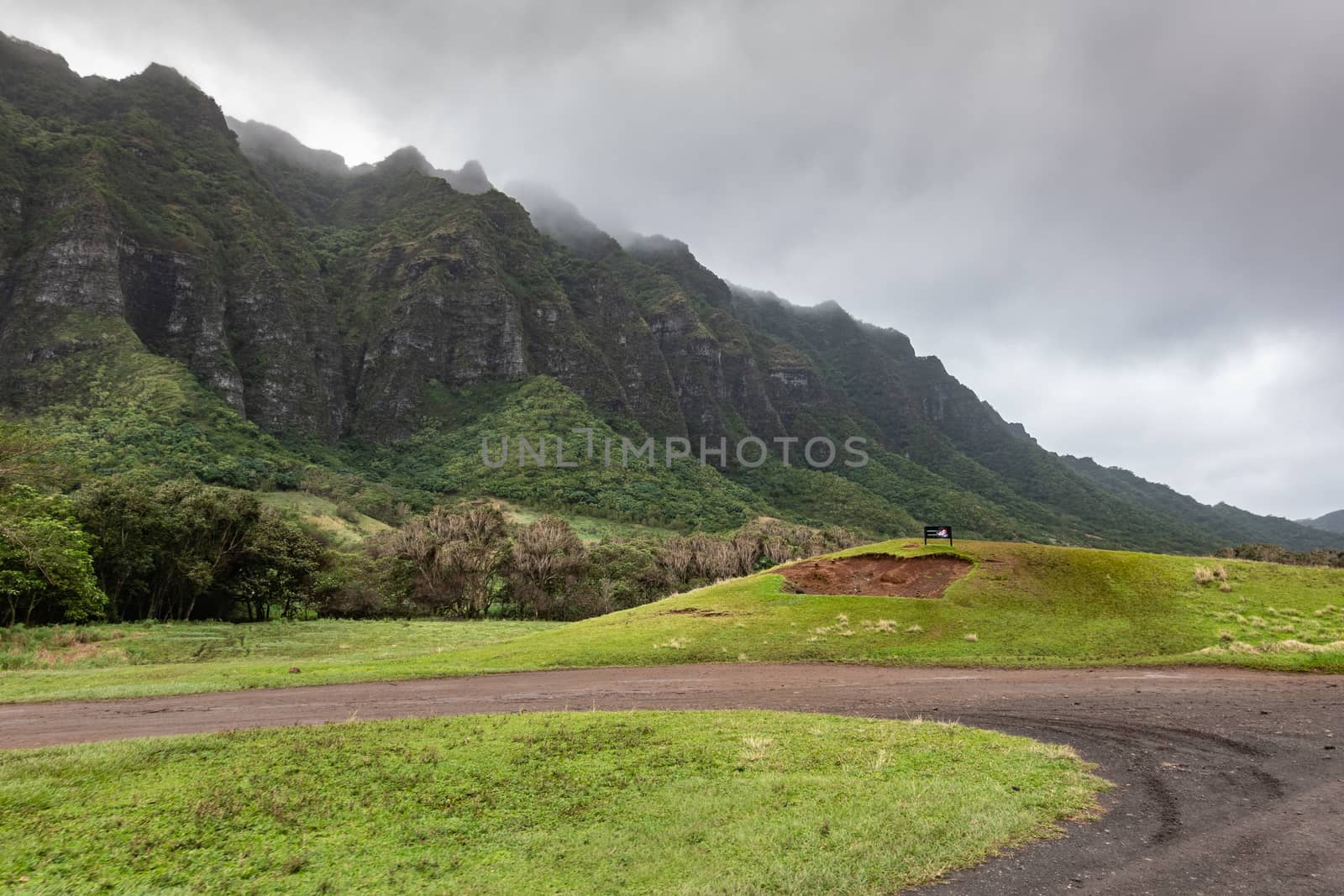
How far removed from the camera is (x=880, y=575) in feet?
Result: 106

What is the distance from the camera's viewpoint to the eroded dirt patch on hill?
30188mm

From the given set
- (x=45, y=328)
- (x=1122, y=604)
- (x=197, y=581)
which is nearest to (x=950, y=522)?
(x=1122, y=604)

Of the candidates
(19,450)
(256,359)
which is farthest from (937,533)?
(256,359)

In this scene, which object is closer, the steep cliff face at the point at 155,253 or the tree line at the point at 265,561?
the tree line at the point at 265,561

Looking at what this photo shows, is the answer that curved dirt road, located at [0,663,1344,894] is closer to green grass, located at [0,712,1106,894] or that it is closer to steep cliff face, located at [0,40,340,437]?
green grass, located at [0,712,1106,894]

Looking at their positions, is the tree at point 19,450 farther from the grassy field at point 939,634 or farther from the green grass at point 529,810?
the green grass at point 529,810

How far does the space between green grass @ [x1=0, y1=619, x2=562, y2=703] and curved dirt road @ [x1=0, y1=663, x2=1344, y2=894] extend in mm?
1897

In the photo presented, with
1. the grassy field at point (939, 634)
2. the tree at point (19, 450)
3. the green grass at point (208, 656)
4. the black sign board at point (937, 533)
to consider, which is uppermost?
the tree at point (19, 450)

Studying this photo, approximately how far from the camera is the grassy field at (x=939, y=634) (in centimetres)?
2133

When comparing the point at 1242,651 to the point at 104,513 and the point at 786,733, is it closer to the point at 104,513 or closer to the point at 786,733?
the point at 786,733

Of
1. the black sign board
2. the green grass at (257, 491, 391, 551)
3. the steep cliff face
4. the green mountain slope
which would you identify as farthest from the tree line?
the steep cliff face

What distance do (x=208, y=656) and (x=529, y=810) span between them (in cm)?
3039

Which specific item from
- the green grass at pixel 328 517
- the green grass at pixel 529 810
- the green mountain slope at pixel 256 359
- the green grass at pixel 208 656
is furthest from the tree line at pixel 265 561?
the green mountain slope at pixel 256 359

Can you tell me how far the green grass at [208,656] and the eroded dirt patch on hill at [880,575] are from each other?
19390mm
